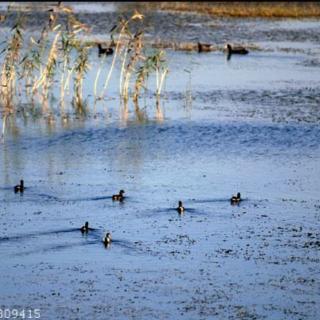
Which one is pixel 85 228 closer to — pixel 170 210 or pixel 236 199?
pixel 170 210

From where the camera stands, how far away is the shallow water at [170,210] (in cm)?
1467

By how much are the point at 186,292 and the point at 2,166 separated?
9.18 metres

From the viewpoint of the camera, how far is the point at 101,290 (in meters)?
14.8

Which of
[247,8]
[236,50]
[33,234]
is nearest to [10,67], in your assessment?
[33,234]

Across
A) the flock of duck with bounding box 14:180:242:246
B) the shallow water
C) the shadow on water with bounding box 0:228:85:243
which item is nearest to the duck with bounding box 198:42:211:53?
the shallow water

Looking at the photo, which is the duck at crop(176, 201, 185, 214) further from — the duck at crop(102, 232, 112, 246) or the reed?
the reed

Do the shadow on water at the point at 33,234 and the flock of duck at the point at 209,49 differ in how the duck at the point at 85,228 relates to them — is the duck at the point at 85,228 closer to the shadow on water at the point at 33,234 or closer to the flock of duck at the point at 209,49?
the shadow on water at the point at 33,234

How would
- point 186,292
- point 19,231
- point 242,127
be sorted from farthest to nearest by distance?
point 242,127
point 19,231
point 186,292

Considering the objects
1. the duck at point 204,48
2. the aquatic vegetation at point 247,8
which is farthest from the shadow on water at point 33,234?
the aquatic vegetation at point 247,8

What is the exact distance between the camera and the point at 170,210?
19.2 m

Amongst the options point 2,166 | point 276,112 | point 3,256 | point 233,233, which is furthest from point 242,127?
point 3,256

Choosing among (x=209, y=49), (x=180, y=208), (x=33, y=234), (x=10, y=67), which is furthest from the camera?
(x=209, y=49)

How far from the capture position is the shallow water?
14.7m

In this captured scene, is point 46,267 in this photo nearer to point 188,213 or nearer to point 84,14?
point 188,213
